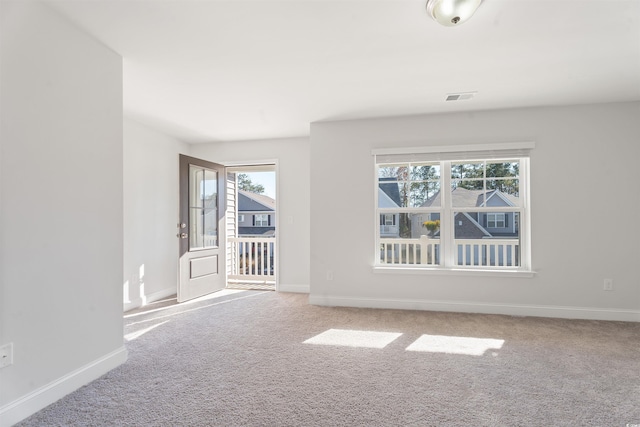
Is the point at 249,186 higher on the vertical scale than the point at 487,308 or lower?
higher

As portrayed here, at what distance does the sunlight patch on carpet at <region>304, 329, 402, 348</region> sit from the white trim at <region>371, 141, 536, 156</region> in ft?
6.92

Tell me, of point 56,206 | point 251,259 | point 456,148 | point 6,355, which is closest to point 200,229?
point 251,259

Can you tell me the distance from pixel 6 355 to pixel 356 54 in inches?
112

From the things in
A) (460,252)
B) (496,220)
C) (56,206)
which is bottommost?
(460,252)

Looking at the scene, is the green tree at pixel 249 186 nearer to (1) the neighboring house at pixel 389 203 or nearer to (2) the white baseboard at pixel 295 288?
(2) the white baseboard at pixel 295 288

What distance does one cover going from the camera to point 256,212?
333 inches

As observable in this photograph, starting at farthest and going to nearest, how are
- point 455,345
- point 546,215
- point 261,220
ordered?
point 261,220
point 546,215
point 455,345

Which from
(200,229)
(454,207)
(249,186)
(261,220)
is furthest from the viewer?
(261,220)

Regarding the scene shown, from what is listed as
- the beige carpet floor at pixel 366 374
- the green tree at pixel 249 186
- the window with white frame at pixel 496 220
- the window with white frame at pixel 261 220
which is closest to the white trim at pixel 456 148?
the window with white frame at pixel 496 220

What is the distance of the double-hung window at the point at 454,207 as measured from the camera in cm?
372

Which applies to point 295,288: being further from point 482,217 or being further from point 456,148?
point 456,148

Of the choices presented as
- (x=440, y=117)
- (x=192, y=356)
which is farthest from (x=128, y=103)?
(x=440, y=117)

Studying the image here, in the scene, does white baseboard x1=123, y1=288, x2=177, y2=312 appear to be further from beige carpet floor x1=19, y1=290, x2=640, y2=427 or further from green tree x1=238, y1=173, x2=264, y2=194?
green tree x1=238, y1=173, x2=264, y2=194

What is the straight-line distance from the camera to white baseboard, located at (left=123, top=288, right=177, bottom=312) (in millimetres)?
3853
